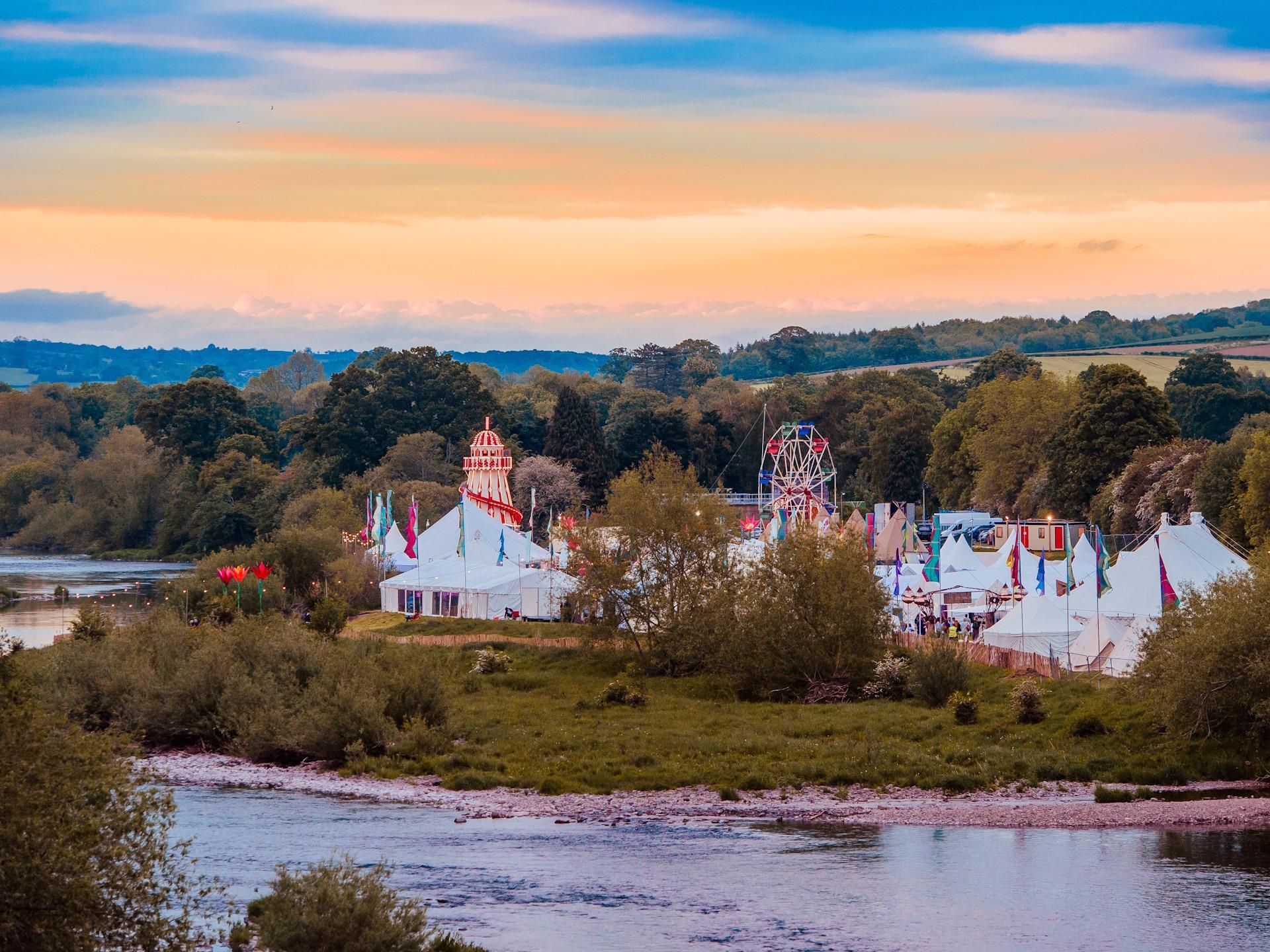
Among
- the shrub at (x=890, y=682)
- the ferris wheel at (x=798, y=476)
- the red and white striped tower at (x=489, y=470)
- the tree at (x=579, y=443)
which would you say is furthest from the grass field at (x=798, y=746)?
the tree at (x=579, y=443)

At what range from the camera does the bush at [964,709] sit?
42250 mm

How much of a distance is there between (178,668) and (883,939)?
2824 centimetres

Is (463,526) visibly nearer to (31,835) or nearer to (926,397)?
(31,835)

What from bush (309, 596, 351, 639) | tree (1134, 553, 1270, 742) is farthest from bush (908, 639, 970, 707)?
bush (309, 596, 351, 639)

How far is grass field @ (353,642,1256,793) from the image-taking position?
37000 millimetres

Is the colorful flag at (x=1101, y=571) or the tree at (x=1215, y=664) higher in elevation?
the colorful flag at (x=1101, y=571)

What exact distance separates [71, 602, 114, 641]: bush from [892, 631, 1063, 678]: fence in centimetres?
2842

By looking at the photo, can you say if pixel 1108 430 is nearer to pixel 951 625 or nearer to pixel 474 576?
pixel 951 625

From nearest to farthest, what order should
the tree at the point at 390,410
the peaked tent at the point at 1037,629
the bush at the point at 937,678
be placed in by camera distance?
the bush at the point at 937,678, the peaked tent at the point at 1037,629, the tree at the point at 390,410

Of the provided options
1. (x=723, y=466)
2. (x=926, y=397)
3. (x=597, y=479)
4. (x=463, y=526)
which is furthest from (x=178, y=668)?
(x=926, y=397)

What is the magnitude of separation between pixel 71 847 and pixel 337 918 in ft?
11.3

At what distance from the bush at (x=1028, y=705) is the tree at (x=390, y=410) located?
97848mm

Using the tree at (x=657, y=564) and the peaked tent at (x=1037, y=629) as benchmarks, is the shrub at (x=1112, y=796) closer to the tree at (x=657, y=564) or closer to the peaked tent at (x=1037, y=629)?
the peaked tent at (x=1037, y=629)

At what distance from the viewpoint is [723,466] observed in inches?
5787
